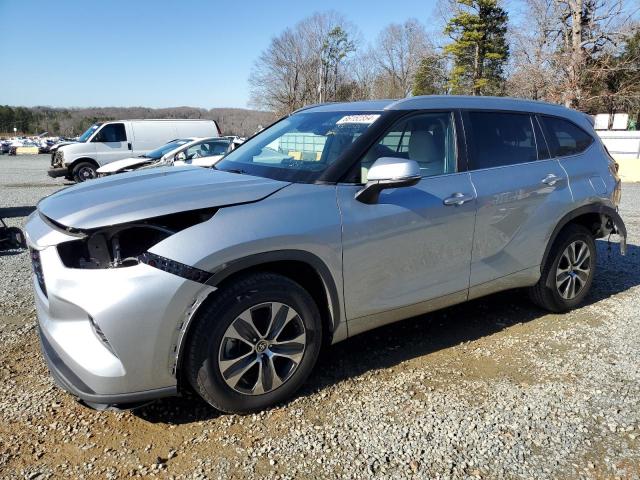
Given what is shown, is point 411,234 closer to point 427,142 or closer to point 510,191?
point 427,142

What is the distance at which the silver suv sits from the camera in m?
2.36

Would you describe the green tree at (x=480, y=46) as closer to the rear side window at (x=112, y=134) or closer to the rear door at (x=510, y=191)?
the rear side window at (x=112, y=134)

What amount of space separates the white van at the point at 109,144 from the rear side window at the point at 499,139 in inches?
597

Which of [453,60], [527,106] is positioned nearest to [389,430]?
[527,106]

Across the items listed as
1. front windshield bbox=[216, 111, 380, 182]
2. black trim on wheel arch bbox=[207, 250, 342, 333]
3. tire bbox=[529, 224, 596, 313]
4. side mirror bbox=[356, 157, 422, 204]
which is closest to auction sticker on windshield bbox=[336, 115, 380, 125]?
front windshield bbox=[216, 111, 380, 182]

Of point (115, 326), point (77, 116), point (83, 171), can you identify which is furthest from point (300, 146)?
point (77, 116)

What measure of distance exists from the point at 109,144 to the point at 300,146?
50.7ft

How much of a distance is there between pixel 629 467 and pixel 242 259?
7.13 ft

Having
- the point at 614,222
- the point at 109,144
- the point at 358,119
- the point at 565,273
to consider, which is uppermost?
the point at 358,119

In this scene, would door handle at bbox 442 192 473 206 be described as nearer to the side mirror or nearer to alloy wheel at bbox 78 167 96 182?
the side mirror

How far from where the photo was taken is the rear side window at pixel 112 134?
16719 millimetres

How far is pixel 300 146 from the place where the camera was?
346 centimetres

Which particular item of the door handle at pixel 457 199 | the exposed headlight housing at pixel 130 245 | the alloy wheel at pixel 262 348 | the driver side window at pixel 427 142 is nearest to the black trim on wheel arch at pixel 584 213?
the door handle at pixel 457 199

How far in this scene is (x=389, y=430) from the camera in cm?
266
